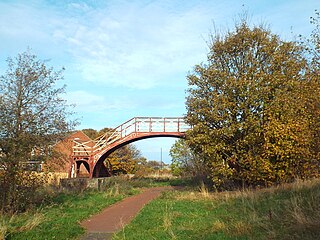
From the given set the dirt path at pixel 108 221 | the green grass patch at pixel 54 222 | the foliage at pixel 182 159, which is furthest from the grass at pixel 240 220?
the foliage at pixel 182 159

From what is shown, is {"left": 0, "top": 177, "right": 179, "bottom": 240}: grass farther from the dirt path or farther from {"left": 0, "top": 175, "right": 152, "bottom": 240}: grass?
the dirt path

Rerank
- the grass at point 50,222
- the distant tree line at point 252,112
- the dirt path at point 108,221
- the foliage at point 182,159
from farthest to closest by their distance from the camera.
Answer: the foliage at point 182,159 → the distant tree line at point 252,112 → the dirt path at point 108,221 → the grass at point 50,222

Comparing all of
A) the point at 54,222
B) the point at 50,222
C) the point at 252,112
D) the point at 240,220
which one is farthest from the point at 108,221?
the point at 252,112

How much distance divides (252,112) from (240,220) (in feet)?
33.2

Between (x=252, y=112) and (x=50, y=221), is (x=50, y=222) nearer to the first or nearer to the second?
(x=50, y=221)

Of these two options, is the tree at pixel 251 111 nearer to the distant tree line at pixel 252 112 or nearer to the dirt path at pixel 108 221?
the distant tree line at pixel 252 112

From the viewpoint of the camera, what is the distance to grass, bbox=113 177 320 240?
7.73 metres

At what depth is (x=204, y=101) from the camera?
19922 millimetres

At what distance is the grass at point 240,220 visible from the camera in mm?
7730

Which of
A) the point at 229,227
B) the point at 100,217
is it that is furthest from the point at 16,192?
the point at 229,227

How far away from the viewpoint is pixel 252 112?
62.2ft

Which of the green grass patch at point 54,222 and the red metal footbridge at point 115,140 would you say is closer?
the green grass patch at point 54,222

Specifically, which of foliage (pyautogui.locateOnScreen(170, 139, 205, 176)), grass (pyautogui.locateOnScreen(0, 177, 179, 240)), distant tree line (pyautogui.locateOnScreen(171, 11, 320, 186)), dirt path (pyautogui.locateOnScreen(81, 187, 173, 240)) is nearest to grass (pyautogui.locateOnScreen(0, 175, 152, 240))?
grass (pyautogui.locateOnScreen(0, 177, 179, 240))

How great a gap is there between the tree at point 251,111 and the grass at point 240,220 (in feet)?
8.37
